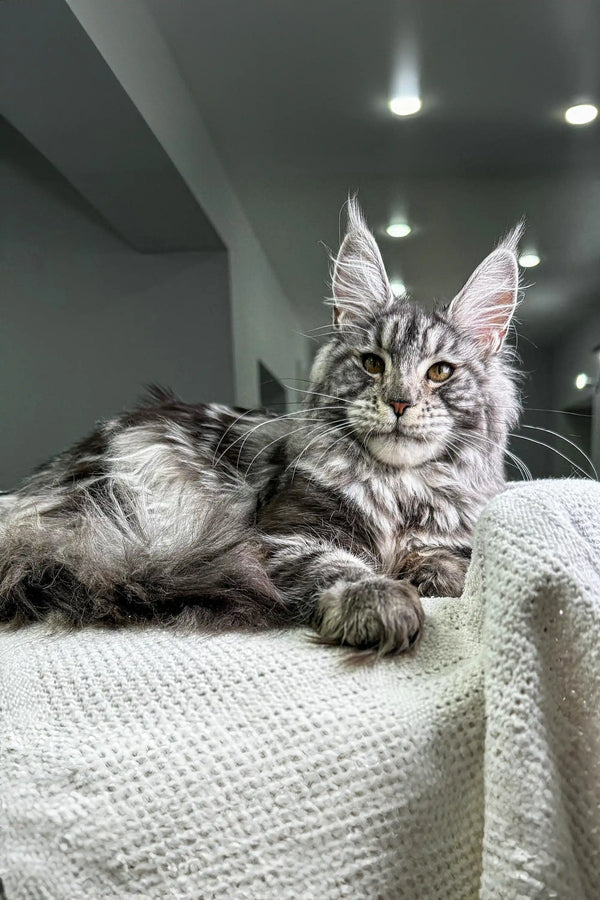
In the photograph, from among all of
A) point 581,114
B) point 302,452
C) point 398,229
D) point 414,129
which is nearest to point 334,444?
point 302,452

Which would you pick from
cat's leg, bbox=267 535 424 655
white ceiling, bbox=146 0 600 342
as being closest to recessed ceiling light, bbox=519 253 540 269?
white ceiling, bbox=146 0 600 342

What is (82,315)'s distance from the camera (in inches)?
65.4

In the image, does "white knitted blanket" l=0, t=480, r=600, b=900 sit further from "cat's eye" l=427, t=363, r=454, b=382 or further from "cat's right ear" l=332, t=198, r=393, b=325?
"cat's right ear" l=332, t=198, r=393, b=325

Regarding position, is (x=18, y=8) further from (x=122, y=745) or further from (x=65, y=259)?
(x=122, y=745)

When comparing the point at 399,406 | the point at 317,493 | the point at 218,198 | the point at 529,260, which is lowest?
the point at 317,493

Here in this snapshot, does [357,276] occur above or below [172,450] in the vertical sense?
above

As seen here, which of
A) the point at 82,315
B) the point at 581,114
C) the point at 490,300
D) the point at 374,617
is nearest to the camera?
the point at 374,617

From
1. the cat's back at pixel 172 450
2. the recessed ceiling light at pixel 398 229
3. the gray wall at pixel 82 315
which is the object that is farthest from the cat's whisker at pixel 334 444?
the recessed ceiling light at pixel 398 229

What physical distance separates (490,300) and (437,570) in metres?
0.49

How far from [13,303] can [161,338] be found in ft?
1.25

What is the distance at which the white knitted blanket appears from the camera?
0.58 metres

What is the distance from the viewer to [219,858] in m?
0.59

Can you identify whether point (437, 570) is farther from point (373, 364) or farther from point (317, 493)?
point (373, 364)

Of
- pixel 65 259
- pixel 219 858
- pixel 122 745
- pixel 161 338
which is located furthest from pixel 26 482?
pixel 219 858
